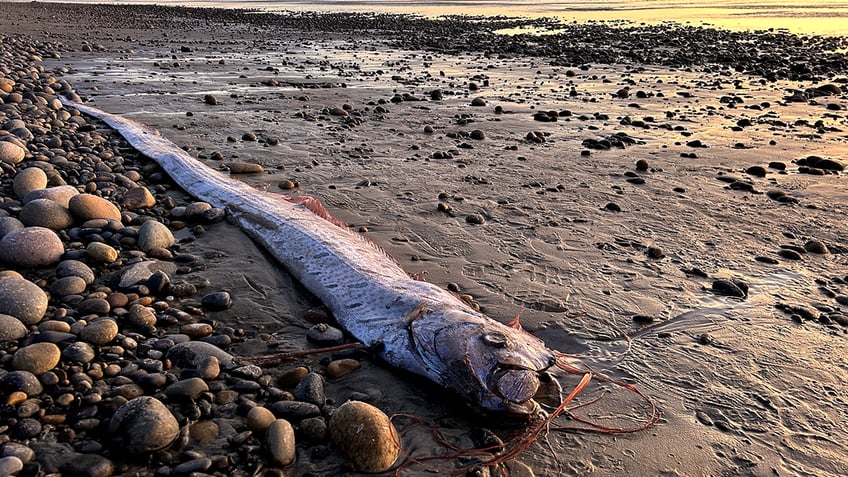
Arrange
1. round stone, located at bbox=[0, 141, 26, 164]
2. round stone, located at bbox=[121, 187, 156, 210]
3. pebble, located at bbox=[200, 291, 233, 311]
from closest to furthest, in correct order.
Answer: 1. pebble, located at bbox=[200, 291, 233, 311]
2. round stone, located at bbox=[121, 187, 156, 210]
3. round stone, located at bbox=[0, 141, 26, 164]

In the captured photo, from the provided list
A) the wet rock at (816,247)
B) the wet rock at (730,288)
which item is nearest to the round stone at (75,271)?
the wet rock at (730,288)

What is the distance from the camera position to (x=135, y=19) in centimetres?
3344

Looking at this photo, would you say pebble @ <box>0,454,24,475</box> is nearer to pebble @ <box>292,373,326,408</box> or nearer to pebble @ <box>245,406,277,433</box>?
pebble @ <box>245,406,277,433</box>

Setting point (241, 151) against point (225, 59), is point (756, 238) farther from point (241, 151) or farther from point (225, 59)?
point (225, 59)

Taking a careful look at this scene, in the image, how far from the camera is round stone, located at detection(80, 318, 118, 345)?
3.71 m

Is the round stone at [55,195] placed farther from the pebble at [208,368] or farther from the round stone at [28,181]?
the pebble at [208,368]

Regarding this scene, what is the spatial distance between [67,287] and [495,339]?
315 centimetres

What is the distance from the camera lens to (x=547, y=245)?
577 cm

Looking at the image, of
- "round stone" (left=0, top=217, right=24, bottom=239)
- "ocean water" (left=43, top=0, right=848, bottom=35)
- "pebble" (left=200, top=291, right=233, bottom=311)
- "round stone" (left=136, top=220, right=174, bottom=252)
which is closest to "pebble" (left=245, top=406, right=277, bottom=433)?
"pebble" (left=200, top=291, right=233, bottom=311)

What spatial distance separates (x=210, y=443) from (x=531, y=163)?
633 centimetres

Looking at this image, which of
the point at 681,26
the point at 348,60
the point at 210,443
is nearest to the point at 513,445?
the point at 210,443

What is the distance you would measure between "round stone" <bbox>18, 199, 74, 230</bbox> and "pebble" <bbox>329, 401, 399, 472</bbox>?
A: 3.67 meters

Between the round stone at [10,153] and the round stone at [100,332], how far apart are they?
4.45 m

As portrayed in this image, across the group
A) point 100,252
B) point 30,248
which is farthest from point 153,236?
point 30,248
